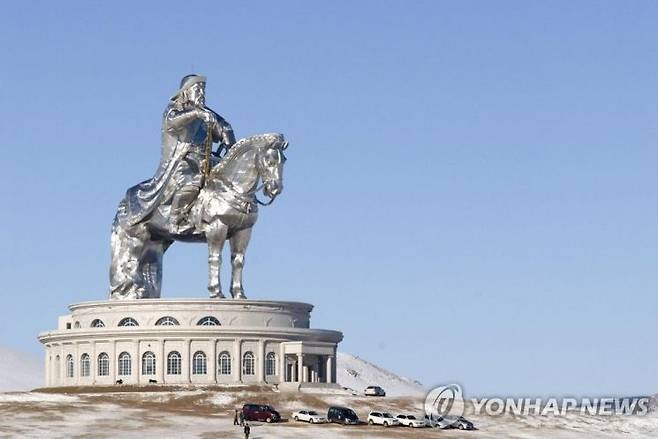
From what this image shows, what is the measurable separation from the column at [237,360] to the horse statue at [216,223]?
372 cm

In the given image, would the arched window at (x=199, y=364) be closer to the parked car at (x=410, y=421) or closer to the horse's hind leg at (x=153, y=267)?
the horse's hind leg at (x=153, y=267)

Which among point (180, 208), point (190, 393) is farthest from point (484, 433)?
point (180, 208)

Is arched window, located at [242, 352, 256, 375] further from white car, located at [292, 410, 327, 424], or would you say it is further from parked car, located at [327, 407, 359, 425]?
parked car, located at [327, 407, 359, 425]

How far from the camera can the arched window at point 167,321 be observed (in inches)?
5148

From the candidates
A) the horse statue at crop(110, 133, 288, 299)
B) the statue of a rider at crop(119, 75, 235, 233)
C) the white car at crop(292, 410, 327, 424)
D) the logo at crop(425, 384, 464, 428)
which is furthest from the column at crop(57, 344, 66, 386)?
the white car at crop(292, 410, 327, 424)

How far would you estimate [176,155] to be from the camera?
431 ft

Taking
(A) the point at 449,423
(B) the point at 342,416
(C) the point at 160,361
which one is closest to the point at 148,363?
(C) the point at 160,361

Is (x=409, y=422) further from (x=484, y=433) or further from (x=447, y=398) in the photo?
Result: (x=447, y=398)

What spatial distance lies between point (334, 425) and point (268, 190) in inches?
1035

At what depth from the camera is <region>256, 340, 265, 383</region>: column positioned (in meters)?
130

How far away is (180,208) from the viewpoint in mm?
130250

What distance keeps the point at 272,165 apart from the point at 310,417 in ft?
83.5

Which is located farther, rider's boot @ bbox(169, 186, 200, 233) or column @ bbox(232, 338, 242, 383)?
rider's boot @ bbox(169, 186, 200, 233)

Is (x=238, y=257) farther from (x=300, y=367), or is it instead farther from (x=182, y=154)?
(x=300, y=367)
